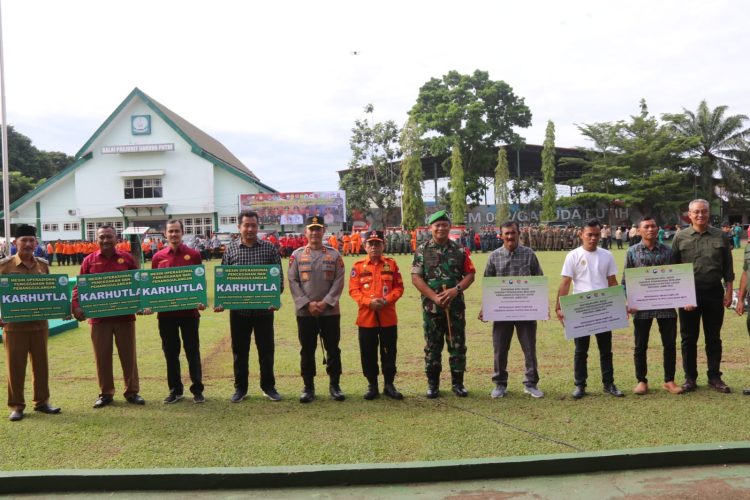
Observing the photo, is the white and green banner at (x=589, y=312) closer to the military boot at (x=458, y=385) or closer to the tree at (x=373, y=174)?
the military boot at (x=458, y=385)

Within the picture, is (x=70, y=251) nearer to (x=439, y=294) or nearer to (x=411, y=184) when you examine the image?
(x=411, y=184)

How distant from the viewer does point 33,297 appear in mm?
5305

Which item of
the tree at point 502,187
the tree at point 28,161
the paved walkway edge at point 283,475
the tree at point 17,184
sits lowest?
the paved walkway edge at point 283,475

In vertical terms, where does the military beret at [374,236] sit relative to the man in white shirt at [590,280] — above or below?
above

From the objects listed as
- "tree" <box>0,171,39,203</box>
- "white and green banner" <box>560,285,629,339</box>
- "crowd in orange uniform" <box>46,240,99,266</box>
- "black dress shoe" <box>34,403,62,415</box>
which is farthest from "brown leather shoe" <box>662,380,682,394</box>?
"tree" <box>0,171,39,203</box>

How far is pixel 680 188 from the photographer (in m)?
41.5

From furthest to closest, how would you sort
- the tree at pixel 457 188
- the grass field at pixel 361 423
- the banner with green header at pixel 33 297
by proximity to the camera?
1. the tree at pixel 457 188
2. the banner with green header at pixel 33 297
3. the grass field at pixel 361 423

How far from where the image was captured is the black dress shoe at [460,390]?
18.2ft

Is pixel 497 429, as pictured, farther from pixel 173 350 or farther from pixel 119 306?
pixel 119 306

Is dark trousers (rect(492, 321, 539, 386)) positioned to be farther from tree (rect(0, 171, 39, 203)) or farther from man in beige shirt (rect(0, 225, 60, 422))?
tree (rect(0, 171, 39, 203))

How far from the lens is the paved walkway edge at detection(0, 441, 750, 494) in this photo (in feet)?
12.5

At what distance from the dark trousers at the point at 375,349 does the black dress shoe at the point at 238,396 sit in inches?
49.1

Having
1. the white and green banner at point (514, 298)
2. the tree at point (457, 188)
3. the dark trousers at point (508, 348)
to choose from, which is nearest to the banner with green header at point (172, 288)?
the white and green banner at point (514, 298)

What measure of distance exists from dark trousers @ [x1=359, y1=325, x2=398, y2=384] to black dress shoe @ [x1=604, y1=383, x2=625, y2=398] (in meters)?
2.12
